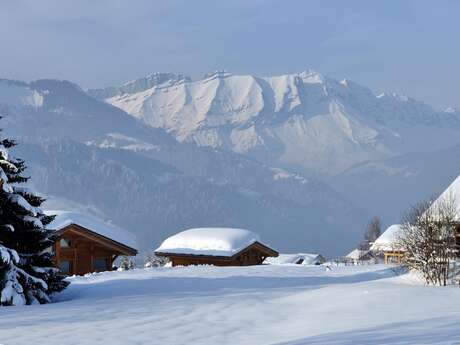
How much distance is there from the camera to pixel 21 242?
2055 cm

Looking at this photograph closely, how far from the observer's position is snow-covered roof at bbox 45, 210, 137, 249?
Result: 33.9 metres

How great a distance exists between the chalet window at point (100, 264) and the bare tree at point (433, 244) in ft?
59.4

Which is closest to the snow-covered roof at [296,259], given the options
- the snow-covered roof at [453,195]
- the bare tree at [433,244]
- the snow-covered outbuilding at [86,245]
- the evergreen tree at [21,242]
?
the snow-covered outbuilding at [86,245]

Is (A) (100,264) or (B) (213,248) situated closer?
(A) (100,264)

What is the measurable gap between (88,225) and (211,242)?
1091 cm

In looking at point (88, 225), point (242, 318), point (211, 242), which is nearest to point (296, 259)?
point (211, 242)

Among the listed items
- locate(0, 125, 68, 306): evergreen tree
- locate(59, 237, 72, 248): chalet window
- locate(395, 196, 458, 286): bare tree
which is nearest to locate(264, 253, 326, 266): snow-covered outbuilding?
locate(59, 237, 72, 248): chalet window

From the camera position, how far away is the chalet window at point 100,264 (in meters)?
36.8

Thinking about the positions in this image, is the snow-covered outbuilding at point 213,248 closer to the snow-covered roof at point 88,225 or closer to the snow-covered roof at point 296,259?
the snow-covered roof at point 88,225

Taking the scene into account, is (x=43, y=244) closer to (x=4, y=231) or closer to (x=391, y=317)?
(x=4, y=231)

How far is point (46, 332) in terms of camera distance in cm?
1375

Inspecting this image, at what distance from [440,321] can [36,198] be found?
1352cm

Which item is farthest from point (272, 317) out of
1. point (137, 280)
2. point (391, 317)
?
point (137, 280)

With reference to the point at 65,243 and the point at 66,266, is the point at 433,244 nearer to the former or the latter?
the point at 65,243
